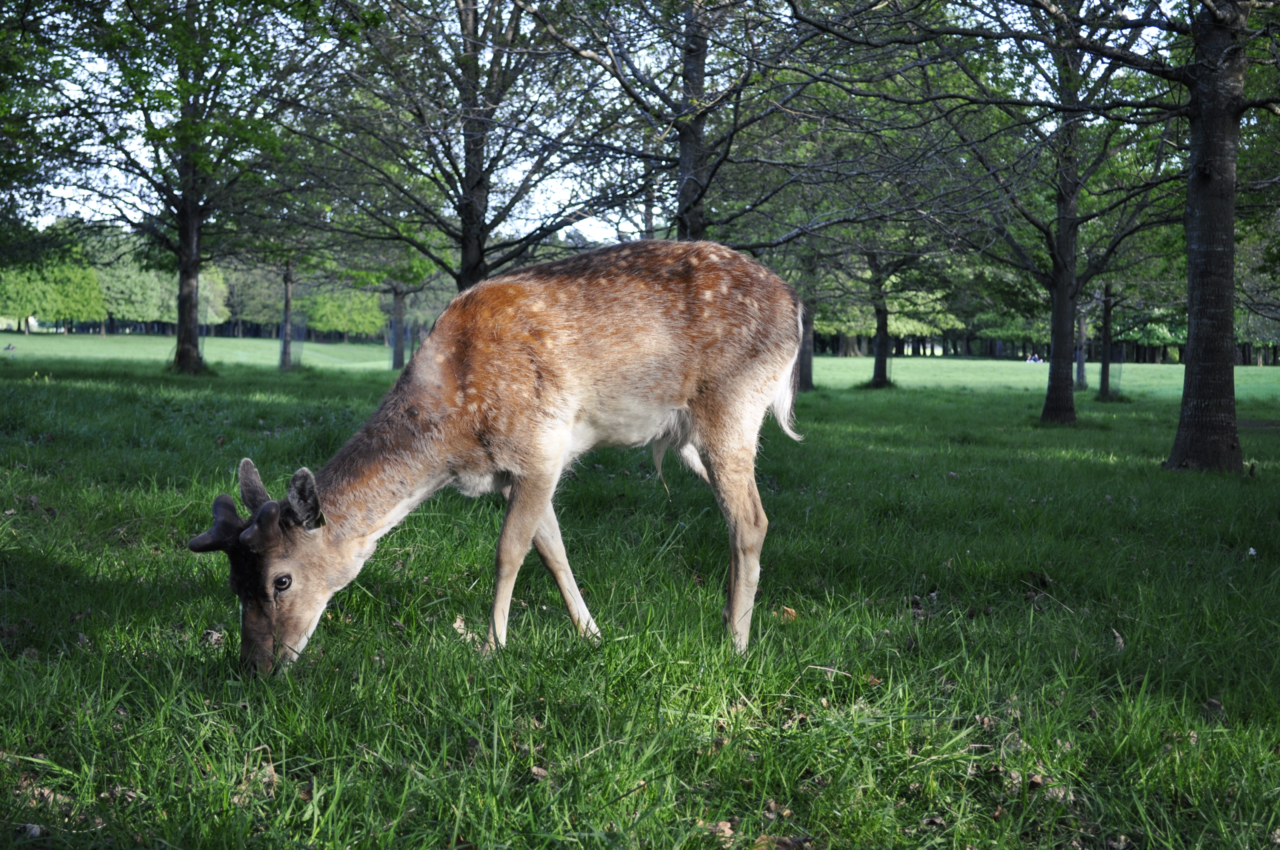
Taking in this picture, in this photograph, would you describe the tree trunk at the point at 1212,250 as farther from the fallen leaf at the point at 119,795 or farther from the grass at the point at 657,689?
the fallen leaf at the point at 119,795

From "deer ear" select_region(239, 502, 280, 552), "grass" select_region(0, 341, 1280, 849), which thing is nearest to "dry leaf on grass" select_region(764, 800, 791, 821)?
"grass" select_region(0, 341, 1280, 849)

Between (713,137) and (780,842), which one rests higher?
(713,137)

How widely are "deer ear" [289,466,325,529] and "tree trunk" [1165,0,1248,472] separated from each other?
8935 mm

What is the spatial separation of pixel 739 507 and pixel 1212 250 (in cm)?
785

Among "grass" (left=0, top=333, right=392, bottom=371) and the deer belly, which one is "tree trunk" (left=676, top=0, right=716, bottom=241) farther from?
"grass" (left=0, top=333, right=392, bottom=371)

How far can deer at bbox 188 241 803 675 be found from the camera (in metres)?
3.67

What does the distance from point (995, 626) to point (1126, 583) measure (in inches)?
54.1

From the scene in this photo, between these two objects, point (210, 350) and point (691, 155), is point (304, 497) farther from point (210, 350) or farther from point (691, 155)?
point (210, 350)

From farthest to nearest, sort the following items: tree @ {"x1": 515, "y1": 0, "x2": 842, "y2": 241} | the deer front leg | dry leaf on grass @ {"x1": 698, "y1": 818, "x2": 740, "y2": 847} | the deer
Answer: tree @ {"x1": 515, "y1": 0, "x2": 842, "y2": 241}, the deer front leg, the deer, dry leaf on grass @ {"x1": 698, "y1": 818, "x2": 740, "y2": 847}

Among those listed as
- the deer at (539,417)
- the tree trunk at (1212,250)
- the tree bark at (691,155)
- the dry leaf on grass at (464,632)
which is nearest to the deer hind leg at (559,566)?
the deer at (539,417)

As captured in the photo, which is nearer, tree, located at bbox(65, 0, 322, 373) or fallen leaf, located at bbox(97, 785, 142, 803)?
fallen leaf, located at bbox(97, 785, 142, 803)

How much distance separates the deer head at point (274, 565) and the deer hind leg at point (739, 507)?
6.15ft

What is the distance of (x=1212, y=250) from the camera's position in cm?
929

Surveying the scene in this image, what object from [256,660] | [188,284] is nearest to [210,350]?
[188,284]
